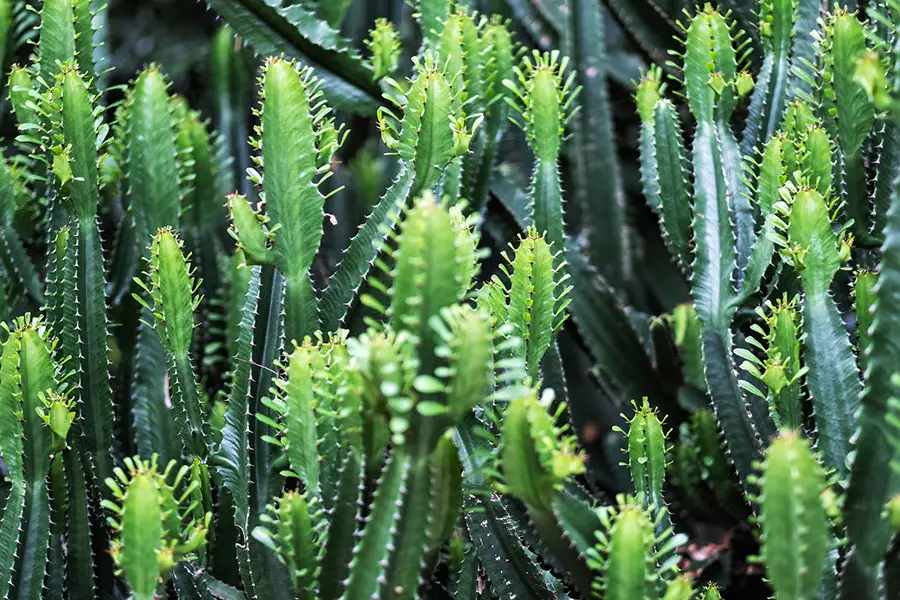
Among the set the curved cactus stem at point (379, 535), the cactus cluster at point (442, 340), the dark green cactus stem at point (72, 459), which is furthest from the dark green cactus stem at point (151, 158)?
the curved cactus stem at point (379, 535)

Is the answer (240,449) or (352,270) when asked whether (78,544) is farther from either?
(352,270)

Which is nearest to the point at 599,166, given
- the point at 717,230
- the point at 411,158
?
the point at 717,230

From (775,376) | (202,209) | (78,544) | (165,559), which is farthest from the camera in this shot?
(202,209)

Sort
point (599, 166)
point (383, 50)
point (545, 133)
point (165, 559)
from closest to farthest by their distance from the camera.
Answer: point (165, 559) → point (545, 133) → point (383, 50) → point (599, 166)

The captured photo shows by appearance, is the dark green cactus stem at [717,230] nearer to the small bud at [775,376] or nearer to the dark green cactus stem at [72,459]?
the small bud at [775,376]

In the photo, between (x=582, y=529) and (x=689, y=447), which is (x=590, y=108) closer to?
(x=689, y=447)

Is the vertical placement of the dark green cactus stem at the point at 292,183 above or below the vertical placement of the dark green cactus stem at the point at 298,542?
above

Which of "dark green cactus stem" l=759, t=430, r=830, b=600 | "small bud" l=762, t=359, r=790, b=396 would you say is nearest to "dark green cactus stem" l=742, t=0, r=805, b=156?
"small bud" l=762, t=359, r=790, b=396
